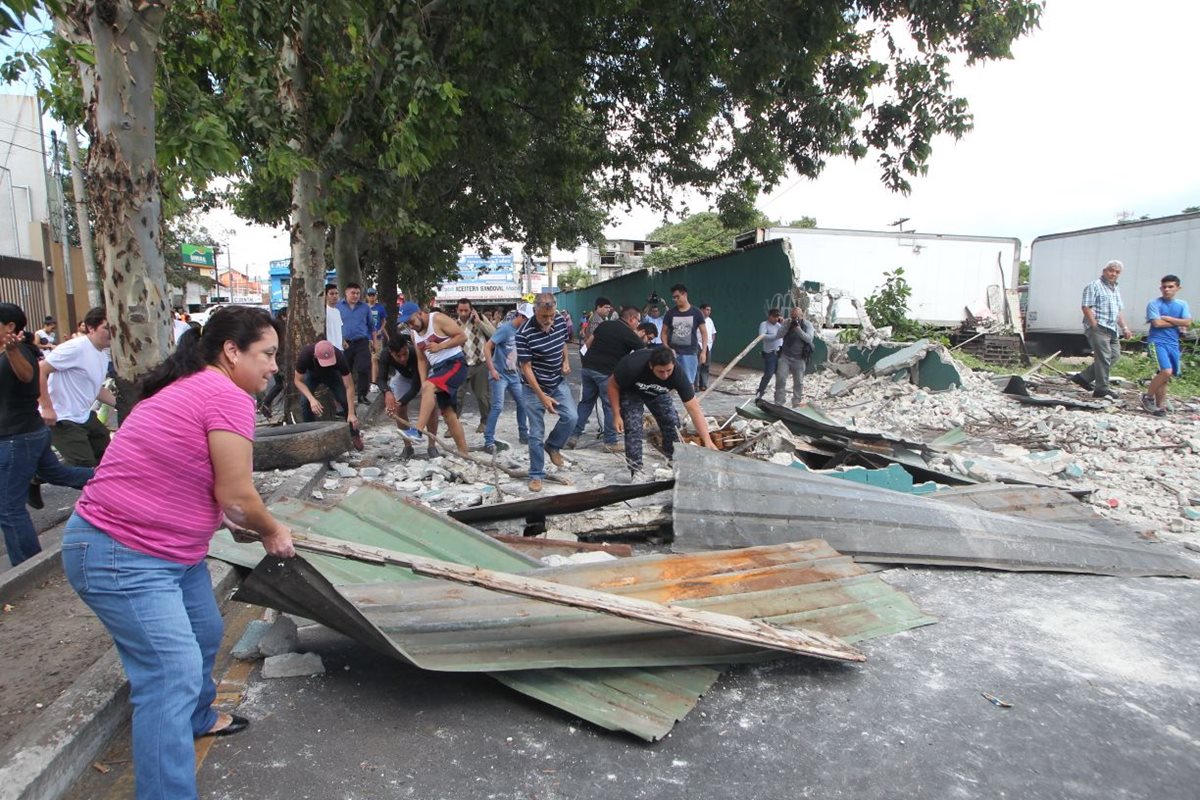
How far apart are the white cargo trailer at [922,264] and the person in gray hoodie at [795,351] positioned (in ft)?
32.2

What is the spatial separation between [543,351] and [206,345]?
4.50m

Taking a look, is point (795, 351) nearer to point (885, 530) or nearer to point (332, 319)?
point (885, 530)

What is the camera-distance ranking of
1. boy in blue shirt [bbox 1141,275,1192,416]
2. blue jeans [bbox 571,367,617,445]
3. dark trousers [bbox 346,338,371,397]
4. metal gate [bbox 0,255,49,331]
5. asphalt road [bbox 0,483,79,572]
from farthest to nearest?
1. metal gate [bbox 0,255,49,331]
2. dark trousers [bbox 346,338,371,397]
3. boy in blue shirt [bbox 1141,275,1192,416]
4. blue jeans [bbox 571,367,617,445]
5. asphalt road [bbox 0,483,79,572]

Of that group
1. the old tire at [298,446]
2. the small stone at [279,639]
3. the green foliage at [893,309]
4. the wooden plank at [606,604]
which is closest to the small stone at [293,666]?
the small stone at [279,639]

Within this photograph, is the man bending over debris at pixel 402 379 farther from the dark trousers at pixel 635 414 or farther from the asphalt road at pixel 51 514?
the asphalt road at pixel 51 514

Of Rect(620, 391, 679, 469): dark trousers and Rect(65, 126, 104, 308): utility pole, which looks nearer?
Rect(620, 391, 679, 469): dark trousers

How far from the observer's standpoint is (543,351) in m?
6.59

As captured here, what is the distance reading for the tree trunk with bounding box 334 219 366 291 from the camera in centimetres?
1229

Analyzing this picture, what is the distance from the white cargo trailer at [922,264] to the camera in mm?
19578

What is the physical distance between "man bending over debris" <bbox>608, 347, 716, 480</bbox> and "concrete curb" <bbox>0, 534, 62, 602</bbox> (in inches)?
151

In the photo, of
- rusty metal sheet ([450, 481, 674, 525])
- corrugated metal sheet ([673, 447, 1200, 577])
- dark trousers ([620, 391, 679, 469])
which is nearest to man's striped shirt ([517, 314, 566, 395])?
dark trousers ([620, 391, 679, 469])

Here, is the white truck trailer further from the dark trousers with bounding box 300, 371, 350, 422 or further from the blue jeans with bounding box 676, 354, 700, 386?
the dark trousers with bounding box 300, 371, 350, 422

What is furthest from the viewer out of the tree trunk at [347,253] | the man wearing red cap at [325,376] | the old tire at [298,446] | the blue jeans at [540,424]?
the tree trunk at [347,253]

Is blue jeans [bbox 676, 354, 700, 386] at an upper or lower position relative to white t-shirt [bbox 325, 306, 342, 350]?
lower
